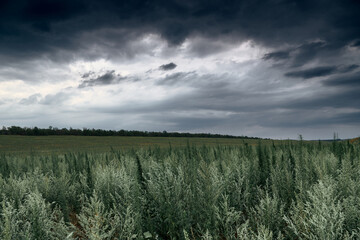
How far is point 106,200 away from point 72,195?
4.34 ft

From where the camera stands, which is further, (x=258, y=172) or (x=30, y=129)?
(x=30, y=129)

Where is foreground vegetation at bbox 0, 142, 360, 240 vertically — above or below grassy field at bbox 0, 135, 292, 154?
above

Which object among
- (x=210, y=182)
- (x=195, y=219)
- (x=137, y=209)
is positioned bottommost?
(x=195, y=219)

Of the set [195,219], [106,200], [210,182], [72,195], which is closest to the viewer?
[195,219]

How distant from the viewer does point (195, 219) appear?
10.4 feet

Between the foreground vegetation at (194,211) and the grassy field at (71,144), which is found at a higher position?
the foreground vegetation at (194,211)

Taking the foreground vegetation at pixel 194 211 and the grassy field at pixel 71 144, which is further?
the grassy field at pixel 71 144

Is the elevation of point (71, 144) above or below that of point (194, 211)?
below

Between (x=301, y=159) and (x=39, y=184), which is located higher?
(x=301, y=159)

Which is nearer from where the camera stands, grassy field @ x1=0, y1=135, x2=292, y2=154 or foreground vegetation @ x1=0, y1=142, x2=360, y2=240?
foreground vegetation @ x1=0, y1=142, x2=360, y2=240

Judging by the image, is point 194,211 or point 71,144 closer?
point 194,211

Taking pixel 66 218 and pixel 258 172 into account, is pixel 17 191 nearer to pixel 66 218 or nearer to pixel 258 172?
pixel 66 218

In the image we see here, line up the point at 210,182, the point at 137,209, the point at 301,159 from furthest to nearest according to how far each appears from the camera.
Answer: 1. the point at 301,159
2. the point at 210,182
3. the point at 137,209

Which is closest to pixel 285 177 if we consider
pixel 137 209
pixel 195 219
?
pixel 195 219
